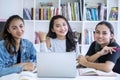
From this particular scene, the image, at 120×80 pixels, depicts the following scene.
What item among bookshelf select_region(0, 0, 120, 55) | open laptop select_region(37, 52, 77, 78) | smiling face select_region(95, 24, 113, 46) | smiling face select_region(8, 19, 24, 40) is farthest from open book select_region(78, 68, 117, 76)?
bookshelf select_region(0, 0, 120, 55)

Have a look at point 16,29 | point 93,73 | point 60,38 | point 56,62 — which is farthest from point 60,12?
point 56,62

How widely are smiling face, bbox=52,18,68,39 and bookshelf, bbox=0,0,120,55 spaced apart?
1.47m

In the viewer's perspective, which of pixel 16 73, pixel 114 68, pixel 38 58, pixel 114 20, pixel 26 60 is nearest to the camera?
pixel 38 58

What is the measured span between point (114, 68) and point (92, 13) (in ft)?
7.13

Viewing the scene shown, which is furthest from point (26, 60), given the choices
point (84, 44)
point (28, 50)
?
point (84, 44)

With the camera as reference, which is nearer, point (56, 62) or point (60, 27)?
point (56, 62)

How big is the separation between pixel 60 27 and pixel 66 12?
1571 millimetres

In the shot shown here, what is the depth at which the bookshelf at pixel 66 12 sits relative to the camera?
4238 mm

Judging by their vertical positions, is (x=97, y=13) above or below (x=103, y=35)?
above

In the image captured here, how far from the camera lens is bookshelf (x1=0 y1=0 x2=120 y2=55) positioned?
13.9ft

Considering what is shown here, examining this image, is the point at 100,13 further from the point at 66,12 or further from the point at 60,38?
the point at 60,38

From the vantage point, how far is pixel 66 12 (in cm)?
426

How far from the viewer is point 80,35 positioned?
4.32 metres

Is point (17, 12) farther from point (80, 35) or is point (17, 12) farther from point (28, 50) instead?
point (28, 50)
